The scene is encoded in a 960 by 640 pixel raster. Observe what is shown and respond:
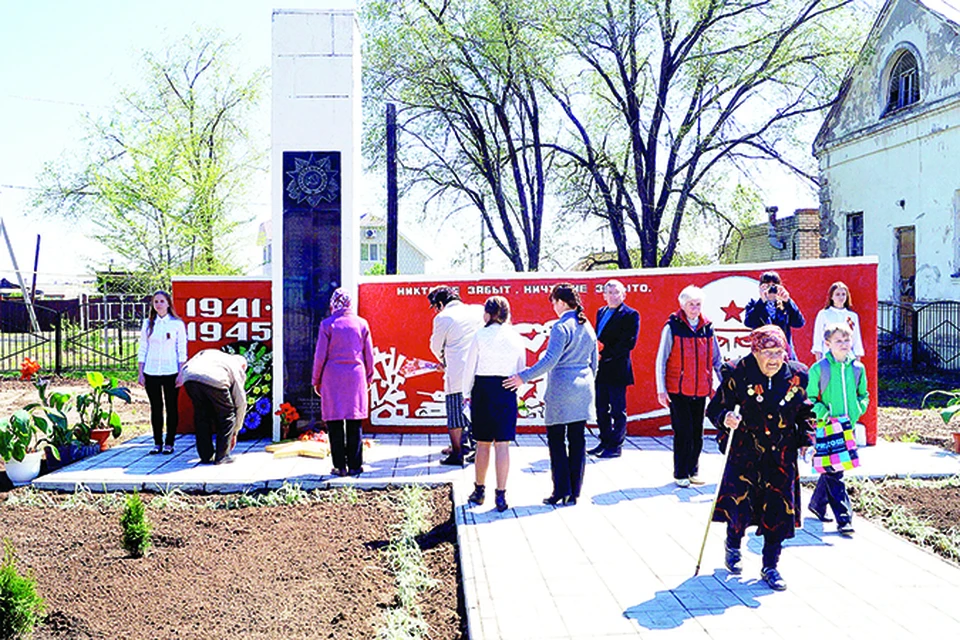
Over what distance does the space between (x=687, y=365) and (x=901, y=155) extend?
15.4m

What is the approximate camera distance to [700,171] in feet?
69.4

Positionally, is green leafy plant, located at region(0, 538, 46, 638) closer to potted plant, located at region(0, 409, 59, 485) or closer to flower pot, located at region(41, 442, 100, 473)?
potted plant, located at region(0, 409, 59, 485)

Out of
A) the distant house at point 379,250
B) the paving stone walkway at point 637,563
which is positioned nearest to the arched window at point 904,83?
the paving stone walkway at point 637,563

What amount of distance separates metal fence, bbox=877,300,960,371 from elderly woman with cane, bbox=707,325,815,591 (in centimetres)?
1470

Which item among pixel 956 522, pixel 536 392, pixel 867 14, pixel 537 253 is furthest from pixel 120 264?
pixel 956 522

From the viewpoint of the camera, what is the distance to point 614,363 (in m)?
8.15

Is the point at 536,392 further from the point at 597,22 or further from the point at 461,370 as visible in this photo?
the point at 597,22

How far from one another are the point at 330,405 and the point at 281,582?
2.47 meters

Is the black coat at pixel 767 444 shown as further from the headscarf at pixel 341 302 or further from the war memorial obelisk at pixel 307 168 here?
the war memorial obelisk at pixel 307 168

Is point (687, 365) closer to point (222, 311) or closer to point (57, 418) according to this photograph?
point (222, 311)

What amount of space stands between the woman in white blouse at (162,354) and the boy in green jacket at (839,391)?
5.99 m

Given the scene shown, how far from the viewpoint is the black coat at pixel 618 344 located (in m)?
7.99

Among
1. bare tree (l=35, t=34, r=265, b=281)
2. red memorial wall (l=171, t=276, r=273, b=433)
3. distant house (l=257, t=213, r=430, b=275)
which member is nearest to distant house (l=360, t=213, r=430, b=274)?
distant house (l=257, t=213, r=430, b=275)

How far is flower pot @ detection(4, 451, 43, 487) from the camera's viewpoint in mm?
7625
